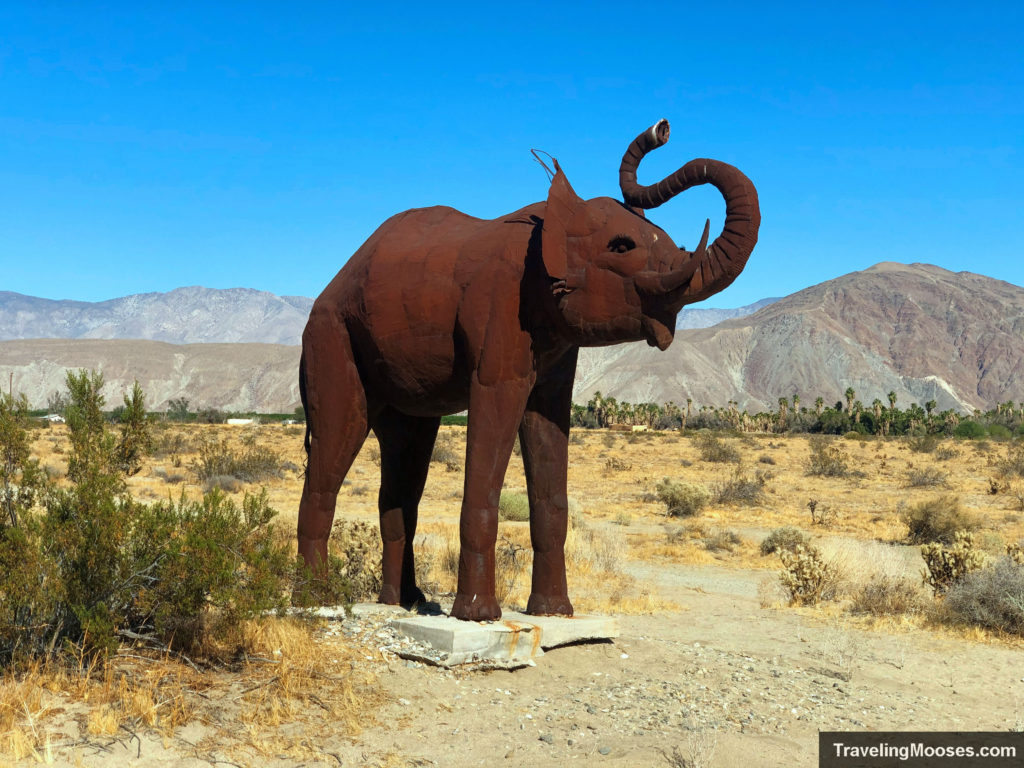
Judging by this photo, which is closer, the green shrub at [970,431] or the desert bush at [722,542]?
the desert bush at [722,542]

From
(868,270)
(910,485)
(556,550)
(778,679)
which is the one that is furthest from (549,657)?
(868,270)

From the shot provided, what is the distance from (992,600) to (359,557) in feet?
24.0

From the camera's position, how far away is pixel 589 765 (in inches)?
212

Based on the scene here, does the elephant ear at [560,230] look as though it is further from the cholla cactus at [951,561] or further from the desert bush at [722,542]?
the desert bush at [722,542]

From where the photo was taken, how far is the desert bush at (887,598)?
37.2ft

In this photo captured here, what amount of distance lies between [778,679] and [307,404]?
4809 millimetres

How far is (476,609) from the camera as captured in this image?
282 inches

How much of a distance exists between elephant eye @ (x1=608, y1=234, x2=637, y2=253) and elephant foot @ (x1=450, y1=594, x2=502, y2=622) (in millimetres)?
2920

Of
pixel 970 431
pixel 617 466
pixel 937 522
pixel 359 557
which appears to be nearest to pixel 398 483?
pixel 359 557

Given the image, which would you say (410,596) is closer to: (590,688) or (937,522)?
(590,688)

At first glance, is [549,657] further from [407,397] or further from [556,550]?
Answer: [407,397]

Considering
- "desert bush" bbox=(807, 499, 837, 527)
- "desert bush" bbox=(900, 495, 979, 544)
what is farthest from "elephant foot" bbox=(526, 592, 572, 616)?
"desert bush" bbox=(807, 499, 837, 527)

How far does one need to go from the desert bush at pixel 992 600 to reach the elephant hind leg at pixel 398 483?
656 cm

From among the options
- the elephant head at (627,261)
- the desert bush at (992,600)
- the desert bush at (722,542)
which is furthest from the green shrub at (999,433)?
the elephant head at (627,261)
